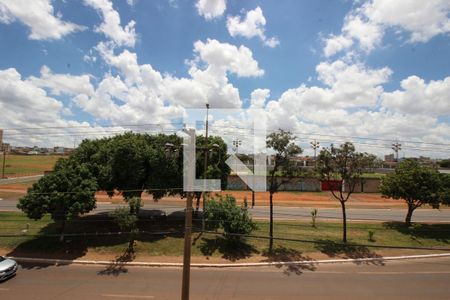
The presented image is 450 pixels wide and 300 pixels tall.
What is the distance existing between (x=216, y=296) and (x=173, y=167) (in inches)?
468

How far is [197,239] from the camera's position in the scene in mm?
23250

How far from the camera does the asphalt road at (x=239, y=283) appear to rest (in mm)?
15234

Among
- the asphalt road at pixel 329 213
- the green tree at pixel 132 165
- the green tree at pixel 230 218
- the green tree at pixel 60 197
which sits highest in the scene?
the green tree at pixel 132 165

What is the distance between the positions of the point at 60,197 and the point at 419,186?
29283 mm

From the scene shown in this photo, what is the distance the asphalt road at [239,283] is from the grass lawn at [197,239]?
2.02 metres

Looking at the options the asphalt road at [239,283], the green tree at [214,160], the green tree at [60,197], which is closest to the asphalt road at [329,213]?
the green tree at [214,160]

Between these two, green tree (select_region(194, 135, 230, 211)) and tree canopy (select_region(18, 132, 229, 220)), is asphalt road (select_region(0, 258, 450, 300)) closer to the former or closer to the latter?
tree canopy (select_region(18, 132, 229, 220))

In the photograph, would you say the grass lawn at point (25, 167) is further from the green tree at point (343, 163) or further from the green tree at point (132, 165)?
the green tree at point (343, 163)

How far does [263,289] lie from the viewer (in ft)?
52.6

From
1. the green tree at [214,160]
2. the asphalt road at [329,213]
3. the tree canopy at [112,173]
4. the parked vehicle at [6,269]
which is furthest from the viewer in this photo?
the asphalt road at [329,213]

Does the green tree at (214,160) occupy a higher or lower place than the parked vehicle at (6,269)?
higher

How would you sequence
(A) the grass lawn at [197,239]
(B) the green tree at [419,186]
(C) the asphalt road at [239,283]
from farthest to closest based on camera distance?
(B) the green tree at [419,186] < (A) the grass lawn at [197,239] < (C) the asphalt road at [239,283]

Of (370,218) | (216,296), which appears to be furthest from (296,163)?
(370,218)

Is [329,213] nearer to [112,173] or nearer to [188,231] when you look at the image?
[112,173]
